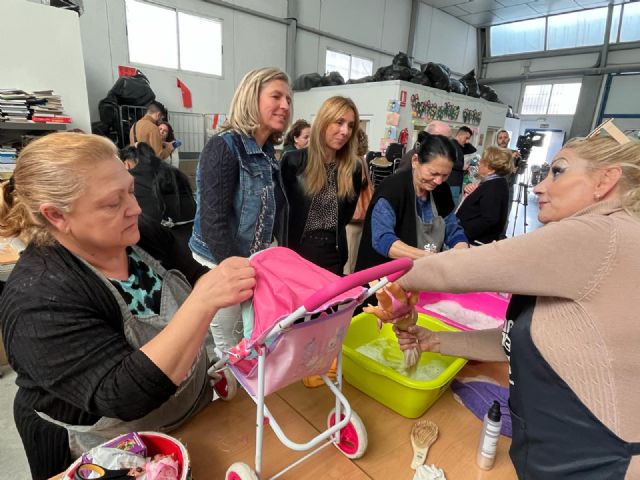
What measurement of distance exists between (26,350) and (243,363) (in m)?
0.46

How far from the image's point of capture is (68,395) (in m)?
0.78

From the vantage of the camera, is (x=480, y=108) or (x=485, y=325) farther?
(x=480, y=108)

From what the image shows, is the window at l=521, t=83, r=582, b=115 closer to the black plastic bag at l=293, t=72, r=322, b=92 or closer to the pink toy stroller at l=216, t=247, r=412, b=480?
the black plastic bag at l=293, t=72, r=322, b=92

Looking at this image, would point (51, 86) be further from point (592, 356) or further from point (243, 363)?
point (592, 356)

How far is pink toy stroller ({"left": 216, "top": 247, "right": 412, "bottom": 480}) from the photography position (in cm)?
77

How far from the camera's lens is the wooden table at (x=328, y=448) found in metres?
0.93

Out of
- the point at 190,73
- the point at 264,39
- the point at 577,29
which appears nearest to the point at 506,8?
the point at 577,29

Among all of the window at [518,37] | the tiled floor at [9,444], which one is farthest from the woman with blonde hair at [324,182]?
the window at [518,37]

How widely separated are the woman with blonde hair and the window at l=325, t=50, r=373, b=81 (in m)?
7.44

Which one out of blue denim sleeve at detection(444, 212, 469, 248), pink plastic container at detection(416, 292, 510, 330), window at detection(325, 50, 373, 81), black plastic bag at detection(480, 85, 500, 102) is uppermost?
window at detection(325, 50, 373, 81)

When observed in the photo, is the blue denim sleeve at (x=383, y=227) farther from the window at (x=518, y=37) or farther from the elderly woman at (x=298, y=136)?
the window at (x=518, y=37)

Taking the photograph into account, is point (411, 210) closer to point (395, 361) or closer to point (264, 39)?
point (395, 361)

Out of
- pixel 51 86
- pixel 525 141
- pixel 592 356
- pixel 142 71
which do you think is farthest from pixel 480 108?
pixel 592 356

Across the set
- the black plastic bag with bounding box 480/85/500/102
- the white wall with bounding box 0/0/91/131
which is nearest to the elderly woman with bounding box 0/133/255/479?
the white wall with bounding box 0/0/91/131
